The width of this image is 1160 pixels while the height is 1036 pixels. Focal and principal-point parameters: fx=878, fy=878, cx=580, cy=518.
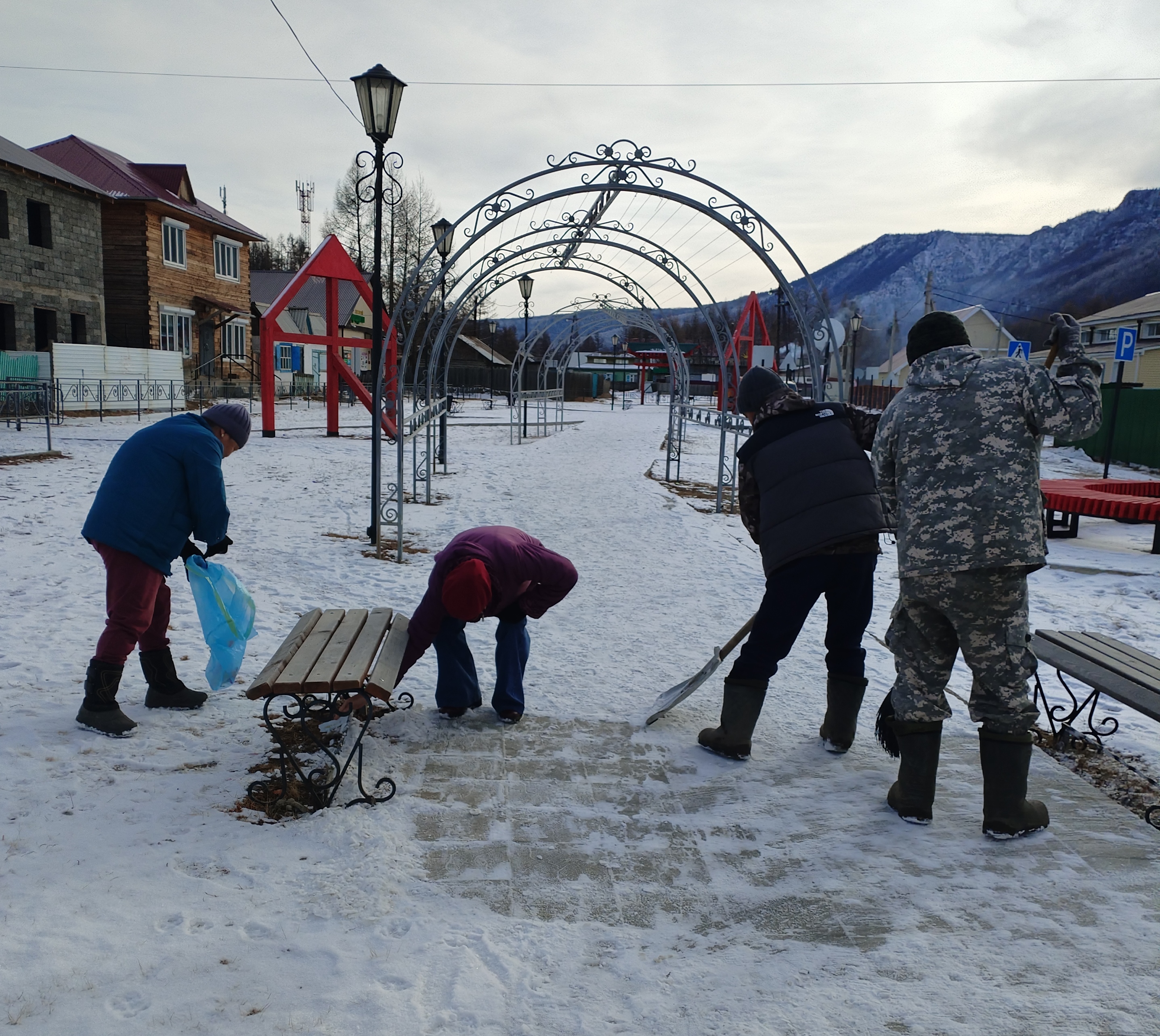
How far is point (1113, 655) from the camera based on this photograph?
3979 millimetres

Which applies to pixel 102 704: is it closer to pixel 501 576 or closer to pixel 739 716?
pixel 501 576

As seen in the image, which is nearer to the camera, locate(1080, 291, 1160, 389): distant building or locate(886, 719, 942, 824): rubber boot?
locate(886, 719, 942, 824): rubber boot

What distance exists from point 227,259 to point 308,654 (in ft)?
104

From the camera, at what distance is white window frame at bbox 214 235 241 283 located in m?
30.8

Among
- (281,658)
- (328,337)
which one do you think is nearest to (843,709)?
(281,658)

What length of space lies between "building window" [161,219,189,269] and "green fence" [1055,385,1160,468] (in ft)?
84.4

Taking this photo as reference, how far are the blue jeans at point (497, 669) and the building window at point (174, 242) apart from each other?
90.8 feet

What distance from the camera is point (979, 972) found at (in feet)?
8.13

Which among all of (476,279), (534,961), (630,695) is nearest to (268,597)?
(630,695)

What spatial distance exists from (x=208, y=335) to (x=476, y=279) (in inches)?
953

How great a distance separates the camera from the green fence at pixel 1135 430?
695 inches

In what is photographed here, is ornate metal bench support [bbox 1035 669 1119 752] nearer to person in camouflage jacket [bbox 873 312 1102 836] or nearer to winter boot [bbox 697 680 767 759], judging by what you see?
person in camouflage jacket [bbox 873 312 1102 836]

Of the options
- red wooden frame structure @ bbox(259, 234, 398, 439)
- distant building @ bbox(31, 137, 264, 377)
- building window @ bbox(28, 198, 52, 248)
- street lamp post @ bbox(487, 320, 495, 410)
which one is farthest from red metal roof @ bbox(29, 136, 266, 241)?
street lamp post @ bbox(487, 320, 495, 410)

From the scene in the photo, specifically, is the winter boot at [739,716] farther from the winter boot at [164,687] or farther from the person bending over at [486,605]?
the winter boot at [164,687]
